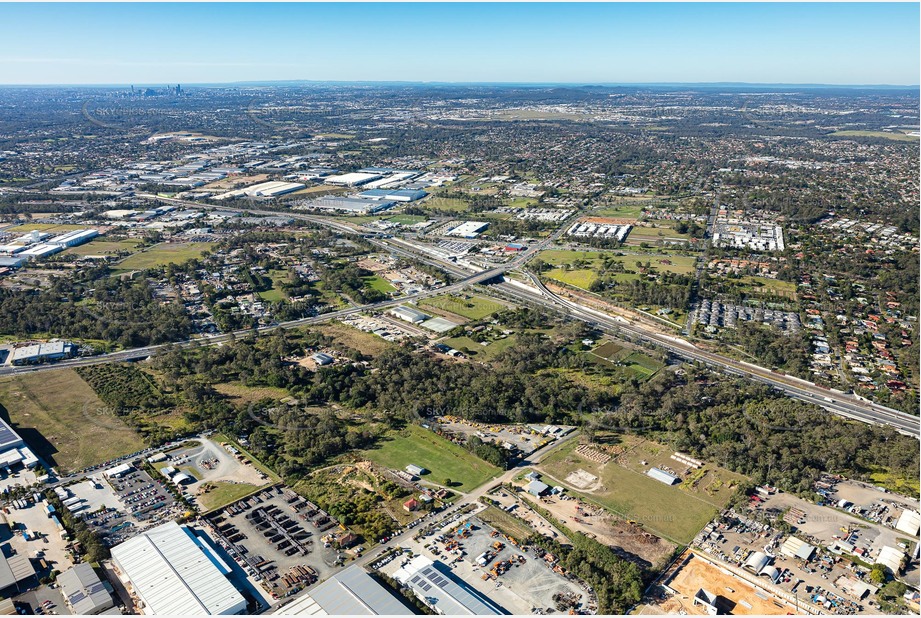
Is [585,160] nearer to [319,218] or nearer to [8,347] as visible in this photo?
[319,218]

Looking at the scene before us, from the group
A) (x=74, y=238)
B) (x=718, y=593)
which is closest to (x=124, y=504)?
(x=718, y=593)

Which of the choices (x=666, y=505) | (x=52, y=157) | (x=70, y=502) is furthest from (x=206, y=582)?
(x=52, y=157)

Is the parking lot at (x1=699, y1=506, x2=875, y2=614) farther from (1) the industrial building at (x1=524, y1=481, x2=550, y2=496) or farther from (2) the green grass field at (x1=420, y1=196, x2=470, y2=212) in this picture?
(2) the green grass field at (x1=420, y1=196, x2=470, y2=212)

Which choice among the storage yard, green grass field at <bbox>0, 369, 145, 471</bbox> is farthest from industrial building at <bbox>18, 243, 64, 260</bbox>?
the storage yard

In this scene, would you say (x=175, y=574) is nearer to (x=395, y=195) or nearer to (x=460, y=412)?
(x=460, y=412)

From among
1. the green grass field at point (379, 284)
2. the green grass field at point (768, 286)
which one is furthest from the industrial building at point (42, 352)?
the green grass field at point (768, 286)

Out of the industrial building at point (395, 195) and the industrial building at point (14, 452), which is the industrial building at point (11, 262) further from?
the industrial building at point (395, 195)

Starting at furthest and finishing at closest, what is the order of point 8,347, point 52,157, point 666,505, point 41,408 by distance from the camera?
point 52,157, point 8,347, point 41,408, point 666,505
